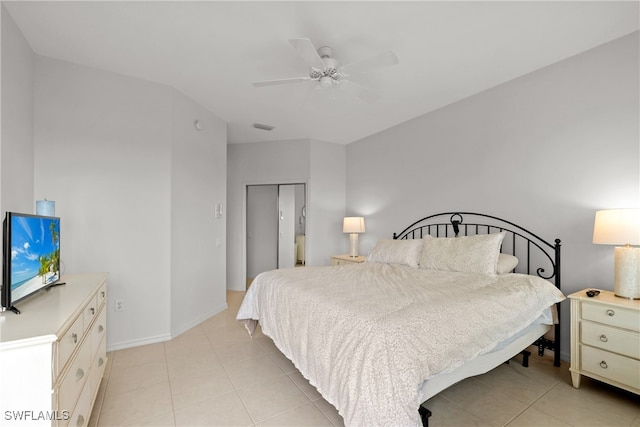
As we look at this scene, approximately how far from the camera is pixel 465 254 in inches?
108

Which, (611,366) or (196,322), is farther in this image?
(196,322)

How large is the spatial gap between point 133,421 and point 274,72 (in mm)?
2888

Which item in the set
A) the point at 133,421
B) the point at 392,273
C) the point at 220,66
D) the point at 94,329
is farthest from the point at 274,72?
the point at 133,421

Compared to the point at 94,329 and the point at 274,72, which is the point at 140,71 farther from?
the point at 94,329

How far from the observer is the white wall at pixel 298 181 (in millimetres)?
4887

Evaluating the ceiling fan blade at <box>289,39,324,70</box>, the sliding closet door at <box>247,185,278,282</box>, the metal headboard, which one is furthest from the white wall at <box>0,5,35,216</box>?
the metal headboard

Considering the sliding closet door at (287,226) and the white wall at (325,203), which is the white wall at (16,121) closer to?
the white wall at (325,203)

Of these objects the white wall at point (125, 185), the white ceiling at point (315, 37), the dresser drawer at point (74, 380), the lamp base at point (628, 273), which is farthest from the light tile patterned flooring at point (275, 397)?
the white ceiling at point (315, 37)

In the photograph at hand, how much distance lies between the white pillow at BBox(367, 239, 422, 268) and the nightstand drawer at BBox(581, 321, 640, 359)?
1397 millimetres

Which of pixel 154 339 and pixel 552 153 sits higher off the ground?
pixel 552 153

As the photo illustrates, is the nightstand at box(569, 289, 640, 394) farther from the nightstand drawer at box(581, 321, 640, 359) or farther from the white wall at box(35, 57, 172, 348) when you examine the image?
the white wall at box(35, 57, 172, 348)

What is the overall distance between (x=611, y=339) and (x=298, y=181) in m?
4.00

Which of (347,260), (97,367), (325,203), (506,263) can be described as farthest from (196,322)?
(506,263)

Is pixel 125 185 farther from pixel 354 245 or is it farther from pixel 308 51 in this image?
pixel 354 245
